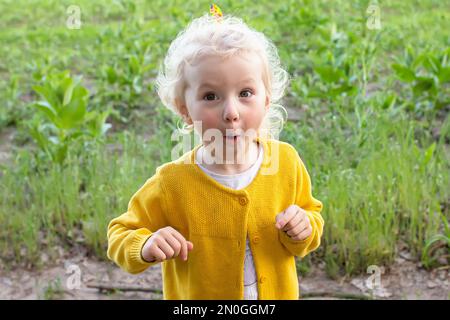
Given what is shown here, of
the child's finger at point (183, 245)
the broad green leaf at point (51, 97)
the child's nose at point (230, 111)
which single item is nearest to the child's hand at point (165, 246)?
the child's finger at point (183, 245)

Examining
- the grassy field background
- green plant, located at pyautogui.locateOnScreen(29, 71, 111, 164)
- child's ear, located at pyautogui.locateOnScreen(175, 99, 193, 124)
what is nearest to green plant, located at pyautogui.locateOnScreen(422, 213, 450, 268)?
the grassy field background

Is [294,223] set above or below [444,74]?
below

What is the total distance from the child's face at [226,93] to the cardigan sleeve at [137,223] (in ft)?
0.72

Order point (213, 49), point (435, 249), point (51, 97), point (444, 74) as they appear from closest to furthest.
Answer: point (213, 49), point (435, 249), point (51, 97), point (444, 74)

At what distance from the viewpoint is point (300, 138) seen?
4.07 metres

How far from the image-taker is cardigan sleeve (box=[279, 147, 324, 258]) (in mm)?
1957

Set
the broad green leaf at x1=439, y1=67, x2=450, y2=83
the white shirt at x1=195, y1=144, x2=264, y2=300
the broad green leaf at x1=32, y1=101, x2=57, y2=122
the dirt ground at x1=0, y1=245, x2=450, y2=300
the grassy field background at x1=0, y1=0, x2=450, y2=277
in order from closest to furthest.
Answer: the white shirt at x1=195, y1=144, x2=264, y2=300 < the dirt ground at x1=0, y1=245, x2=450, y2=300 < the grassy field background at x1=0, y1=0, x2=450, y2=277 < the broad green leaf at x1=32, y1=101, x2=57, y2=122 < the broad green leaf at x1=439, y1=67, x2=450, y2=83

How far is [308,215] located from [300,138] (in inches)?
82.9

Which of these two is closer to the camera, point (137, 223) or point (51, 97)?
point (137, 223)

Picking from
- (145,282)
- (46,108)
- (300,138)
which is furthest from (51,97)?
(300,138)

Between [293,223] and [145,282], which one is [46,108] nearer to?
[145,282]

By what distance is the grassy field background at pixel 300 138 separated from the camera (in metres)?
3.50

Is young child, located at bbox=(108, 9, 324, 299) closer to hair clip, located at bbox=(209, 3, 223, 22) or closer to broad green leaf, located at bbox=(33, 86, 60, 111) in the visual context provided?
hair clip, located at bbox=(209, 3, 223, 22)

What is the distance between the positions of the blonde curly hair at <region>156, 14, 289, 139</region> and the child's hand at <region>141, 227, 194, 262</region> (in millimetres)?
376
